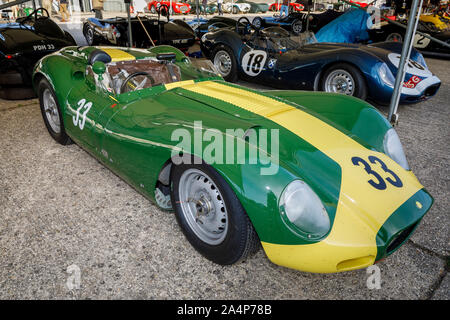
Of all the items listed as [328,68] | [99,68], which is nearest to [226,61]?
[328,68]

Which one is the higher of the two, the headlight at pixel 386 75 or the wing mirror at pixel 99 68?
the wing mirror at pixel 99 68

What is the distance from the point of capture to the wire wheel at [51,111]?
338 cm

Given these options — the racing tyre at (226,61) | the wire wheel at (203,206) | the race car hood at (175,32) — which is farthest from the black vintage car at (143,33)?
the wire wheel at (203,206)

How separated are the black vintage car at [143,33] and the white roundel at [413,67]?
15.6 feet

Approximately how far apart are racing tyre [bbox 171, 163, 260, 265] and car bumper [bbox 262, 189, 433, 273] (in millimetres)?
161

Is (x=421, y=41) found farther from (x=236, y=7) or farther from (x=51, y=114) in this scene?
(x=236, y=7)

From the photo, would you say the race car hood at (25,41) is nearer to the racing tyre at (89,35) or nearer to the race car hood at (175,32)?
the race car hood at (175,32)

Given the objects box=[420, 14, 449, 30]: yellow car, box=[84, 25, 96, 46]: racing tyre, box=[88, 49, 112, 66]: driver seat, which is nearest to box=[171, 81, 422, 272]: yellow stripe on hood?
box=[88, 49, 112, 66]: driver seat

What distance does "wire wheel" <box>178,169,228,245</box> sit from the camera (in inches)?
74.7

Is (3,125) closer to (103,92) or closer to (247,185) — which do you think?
(103,92)

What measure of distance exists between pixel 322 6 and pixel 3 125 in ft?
91.6

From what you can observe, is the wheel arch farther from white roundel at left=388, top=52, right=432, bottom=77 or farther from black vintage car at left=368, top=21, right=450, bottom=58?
black vintage car at left=368, top=21, right=450, bottom=58
